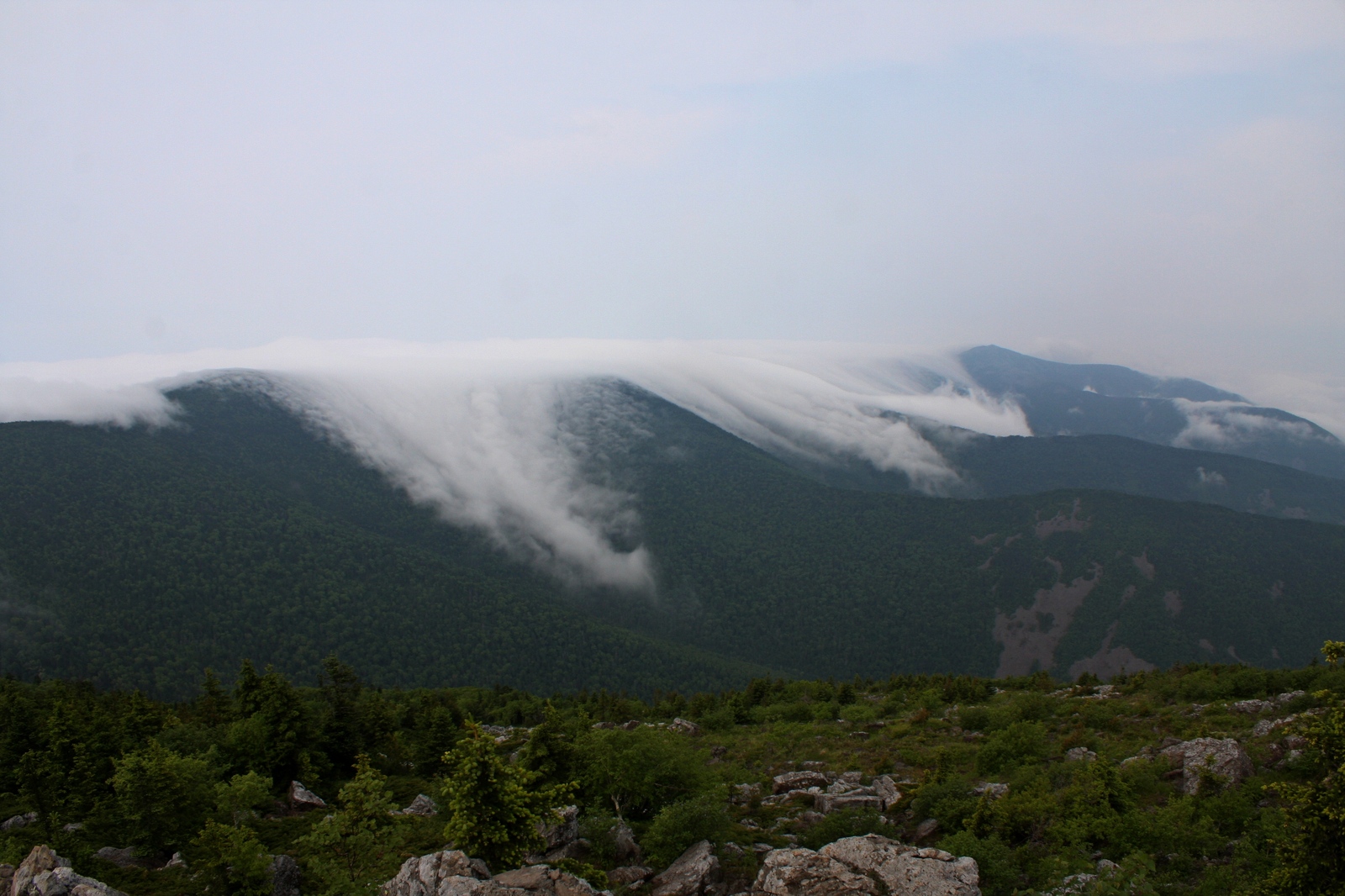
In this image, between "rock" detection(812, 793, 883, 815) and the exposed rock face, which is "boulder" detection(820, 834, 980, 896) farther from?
"rock" detection(812, 793, 883, 815)

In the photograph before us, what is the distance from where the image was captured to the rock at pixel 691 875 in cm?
2848

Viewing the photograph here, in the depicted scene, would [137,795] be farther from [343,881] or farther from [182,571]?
[182,571]

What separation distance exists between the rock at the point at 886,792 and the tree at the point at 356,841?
94.3ft

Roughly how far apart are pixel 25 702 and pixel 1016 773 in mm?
75314

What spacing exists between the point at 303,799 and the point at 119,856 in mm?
10197

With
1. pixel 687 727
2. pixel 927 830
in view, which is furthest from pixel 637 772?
pixel 687 727

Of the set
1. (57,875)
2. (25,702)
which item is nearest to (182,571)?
(25,702)

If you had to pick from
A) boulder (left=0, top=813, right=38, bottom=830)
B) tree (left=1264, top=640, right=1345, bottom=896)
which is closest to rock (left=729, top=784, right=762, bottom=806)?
tree (left=1264, top=640, right=1345, bottom=896)

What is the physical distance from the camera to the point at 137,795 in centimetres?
3566

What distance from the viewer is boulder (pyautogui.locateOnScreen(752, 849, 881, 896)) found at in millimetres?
24984

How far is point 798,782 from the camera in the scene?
46500 mm

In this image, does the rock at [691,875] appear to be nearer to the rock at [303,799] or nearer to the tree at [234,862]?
the tree at [234,862]

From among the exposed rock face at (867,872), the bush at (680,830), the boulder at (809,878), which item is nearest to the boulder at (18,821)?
the bush at (680,830)

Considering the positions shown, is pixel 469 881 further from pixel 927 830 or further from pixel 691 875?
pixel 927 830
